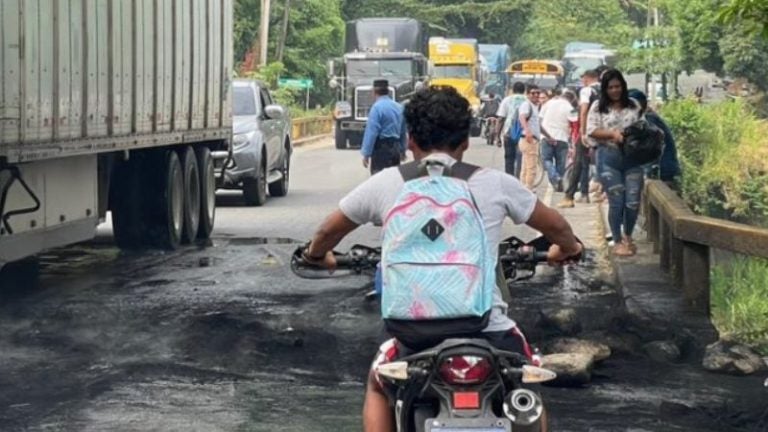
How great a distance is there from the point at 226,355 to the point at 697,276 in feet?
10.9

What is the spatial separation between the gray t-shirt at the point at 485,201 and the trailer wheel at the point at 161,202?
38.6ft

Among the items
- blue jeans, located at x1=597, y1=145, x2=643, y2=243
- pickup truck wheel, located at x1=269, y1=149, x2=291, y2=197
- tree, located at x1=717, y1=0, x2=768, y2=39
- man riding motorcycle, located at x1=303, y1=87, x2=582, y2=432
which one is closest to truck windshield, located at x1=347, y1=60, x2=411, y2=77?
pickup truck wheel, located at x1=269, y1=149, x2=291, y2=197

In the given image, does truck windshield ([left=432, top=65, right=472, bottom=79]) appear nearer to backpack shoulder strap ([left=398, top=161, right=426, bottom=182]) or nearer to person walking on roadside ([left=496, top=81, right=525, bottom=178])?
person walking on roadside ([left=496, top=81, right=525, bottom=178])

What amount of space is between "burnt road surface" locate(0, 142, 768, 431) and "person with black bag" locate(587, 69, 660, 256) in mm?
655

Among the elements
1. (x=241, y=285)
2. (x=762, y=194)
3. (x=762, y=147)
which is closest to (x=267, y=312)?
(x=241, y=285)

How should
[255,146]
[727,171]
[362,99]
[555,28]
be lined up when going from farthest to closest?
[555,28] → [362,99] → [255,146] → [727,171]

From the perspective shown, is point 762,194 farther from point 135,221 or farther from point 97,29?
point 97,29

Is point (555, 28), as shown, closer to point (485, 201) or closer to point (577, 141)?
point (577, 141)

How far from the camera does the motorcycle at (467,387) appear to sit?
4.99 metres

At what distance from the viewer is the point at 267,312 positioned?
12.5 meters

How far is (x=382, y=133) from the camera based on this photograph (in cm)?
1783

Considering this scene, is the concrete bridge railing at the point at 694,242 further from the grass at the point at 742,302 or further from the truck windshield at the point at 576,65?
the truck windshield at the point at 576,65

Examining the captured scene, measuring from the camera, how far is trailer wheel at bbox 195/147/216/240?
1877cm

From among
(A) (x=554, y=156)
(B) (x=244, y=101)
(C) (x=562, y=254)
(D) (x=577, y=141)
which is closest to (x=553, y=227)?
(C) (x=562, y=254)
